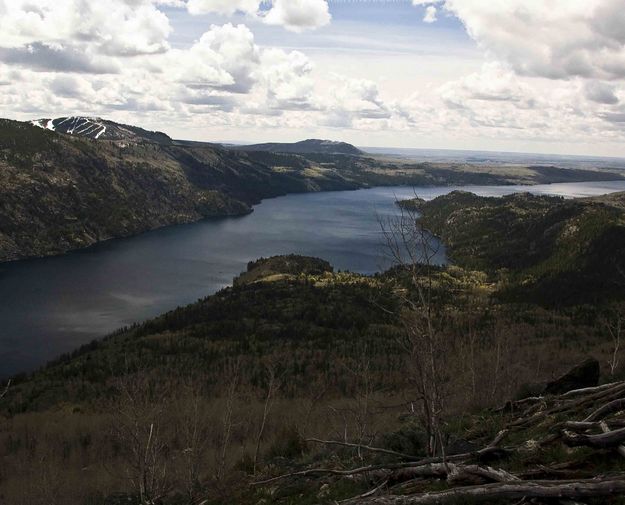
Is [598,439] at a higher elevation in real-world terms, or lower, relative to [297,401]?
higher

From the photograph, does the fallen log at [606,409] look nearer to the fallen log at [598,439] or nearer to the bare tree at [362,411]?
the fallen log at [598,439]

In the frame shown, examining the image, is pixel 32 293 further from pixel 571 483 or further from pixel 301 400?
pixel 571 483

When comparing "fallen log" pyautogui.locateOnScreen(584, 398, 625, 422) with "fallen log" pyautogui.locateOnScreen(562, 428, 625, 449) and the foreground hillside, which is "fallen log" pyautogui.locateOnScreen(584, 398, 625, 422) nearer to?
the foreground hillside

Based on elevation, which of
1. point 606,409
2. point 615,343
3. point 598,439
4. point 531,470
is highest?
point 598,439

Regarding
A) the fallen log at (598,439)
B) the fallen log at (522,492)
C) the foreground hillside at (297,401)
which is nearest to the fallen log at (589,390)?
the foreground hillside at (297,401)

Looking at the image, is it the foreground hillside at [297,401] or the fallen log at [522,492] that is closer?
the fallen log at [522,492]

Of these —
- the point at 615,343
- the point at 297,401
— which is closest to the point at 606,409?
the point at 615,343

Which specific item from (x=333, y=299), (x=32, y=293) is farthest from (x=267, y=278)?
(x=32, y=293)

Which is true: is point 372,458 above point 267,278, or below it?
above

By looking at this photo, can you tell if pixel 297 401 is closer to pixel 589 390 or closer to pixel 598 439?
pixel 589 390
